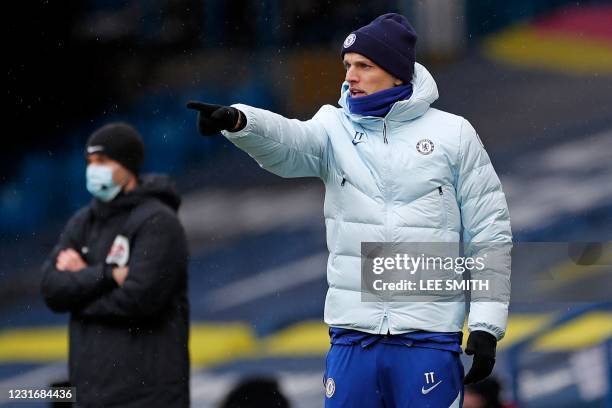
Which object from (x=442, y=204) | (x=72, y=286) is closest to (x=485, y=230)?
(x=442, y=204)

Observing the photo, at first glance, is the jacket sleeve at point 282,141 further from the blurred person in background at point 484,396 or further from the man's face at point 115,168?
the blurred person in background at point 484,396

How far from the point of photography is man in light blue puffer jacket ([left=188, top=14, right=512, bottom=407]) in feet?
12.8

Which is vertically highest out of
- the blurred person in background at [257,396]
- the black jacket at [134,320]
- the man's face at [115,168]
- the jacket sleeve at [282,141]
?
the man's face at [115,168]

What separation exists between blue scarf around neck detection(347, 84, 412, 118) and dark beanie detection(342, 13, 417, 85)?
0.06 m

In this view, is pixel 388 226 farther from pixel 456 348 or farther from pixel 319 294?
pixel 319 294

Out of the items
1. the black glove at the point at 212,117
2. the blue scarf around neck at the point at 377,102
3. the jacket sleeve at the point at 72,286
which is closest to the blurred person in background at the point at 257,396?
the jacket sleeve at the point at 72,286

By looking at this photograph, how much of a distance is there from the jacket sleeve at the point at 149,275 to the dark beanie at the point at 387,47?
1139 millimetres

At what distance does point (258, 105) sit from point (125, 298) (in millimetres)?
3662

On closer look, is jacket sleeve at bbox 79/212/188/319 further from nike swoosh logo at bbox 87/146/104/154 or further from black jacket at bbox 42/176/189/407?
nike swoosh logo at bbox 87/146/104/154

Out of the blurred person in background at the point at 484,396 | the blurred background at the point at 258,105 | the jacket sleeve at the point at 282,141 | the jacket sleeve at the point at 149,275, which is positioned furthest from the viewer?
the blurred background at the point at 258,105

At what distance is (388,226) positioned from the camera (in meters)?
3.90

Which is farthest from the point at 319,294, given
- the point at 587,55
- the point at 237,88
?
the point at 587,55

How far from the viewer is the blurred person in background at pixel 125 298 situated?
4.83 m

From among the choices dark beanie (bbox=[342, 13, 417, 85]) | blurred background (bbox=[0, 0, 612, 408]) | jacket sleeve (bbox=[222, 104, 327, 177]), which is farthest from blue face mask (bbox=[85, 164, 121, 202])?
blurred background (bbox=[0, 0, 612, 408])
